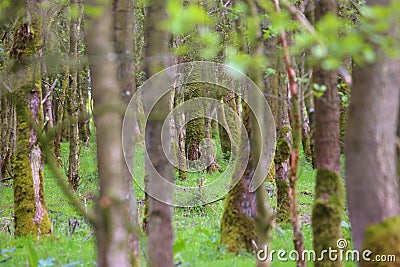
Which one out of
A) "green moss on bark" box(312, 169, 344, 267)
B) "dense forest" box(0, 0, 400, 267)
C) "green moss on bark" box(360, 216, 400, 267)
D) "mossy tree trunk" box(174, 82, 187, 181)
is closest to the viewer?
"dense forest" box(0, 0, 400, 267)

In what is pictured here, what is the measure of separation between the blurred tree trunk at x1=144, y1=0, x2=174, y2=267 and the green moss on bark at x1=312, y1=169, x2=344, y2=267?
2420 millimetres

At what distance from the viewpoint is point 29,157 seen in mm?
12539

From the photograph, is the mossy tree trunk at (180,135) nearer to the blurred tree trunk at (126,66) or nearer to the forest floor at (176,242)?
the forest floor at (176,242)

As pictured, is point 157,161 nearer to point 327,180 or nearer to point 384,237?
point 327,180

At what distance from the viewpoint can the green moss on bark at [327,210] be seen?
716 centimetres

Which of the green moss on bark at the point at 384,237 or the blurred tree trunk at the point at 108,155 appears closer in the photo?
the blurred tree trunk at the point at 108,155

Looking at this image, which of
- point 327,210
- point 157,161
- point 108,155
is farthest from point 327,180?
point 108,155

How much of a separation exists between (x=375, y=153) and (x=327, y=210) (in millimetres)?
1118

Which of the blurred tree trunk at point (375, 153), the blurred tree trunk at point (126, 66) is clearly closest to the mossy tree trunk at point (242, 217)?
the blurred tree trunk at point (126, 66)

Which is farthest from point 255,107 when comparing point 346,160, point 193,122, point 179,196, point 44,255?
point 193,122

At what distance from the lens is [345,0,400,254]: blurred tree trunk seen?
6.39 meters

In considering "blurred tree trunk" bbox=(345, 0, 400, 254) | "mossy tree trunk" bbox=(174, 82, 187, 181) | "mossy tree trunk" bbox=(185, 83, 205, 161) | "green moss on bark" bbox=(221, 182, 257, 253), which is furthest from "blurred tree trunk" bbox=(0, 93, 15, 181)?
"blurred tree trunk" bbox=(345, 0, 400, 254)

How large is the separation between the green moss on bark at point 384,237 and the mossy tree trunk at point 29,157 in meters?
7.90

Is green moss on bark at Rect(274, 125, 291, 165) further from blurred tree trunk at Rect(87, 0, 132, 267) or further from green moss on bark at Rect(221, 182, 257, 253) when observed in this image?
blurred tree trunk at Rect(87, 0, 132, 267)
